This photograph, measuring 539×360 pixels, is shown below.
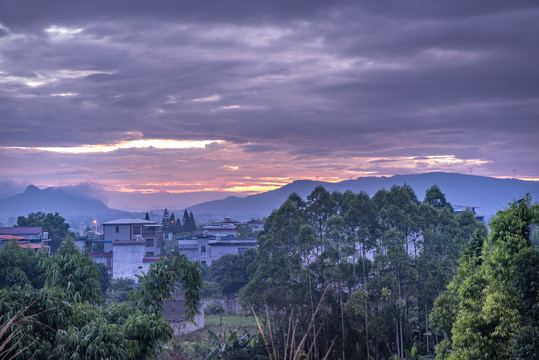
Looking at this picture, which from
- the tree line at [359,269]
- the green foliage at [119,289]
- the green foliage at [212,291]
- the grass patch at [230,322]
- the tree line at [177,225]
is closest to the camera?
the tree line at [359,269]

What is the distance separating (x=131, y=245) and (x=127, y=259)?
3.79 feet

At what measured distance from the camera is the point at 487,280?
10070 millimetres

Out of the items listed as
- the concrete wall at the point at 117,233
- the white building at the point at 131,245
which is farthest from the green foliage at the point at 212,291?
the concrete wall at the point at 117,233

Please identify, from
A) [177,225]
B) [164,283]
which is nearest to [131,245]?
[164,283]

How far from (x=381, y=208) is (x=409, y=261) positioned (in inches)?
105

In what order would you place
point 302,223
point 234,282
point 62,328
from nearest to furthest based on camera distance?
point 62,328
point 302,223
point 234,282

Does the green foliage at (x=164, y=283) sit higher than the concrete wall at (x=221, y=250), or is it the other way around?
the green foliage at (x=164, y=283)

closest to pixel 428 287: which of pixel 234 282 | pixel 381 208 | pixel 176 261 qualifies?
pixel 381 208

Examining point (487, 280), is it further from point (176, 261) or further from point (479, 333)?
point (176, 261)

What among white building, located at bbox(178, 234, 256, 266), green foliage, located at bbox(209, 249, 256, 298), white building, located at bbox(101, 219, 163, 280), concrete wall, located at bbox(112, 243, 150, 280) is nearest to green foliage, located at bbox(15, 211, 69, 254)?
white building, located at bbox(101, 219, 163, 280)

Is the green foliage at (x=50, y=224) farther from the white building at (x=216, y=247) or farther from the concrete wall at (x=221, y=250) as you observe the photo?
the concrete wall at (x=221, y=250)

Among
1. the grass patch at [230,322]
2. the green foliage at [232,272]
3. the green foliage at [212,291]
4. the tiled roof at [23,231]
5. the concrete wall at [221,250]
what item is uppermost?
the tiled roof at [23,231]

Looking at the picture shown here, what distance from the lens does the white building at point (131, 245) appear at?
121ft

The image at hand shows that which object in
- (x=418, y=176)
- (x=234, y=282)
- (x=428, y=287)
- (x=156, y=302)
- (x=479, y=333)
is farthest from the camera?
(x=418, y=176)
